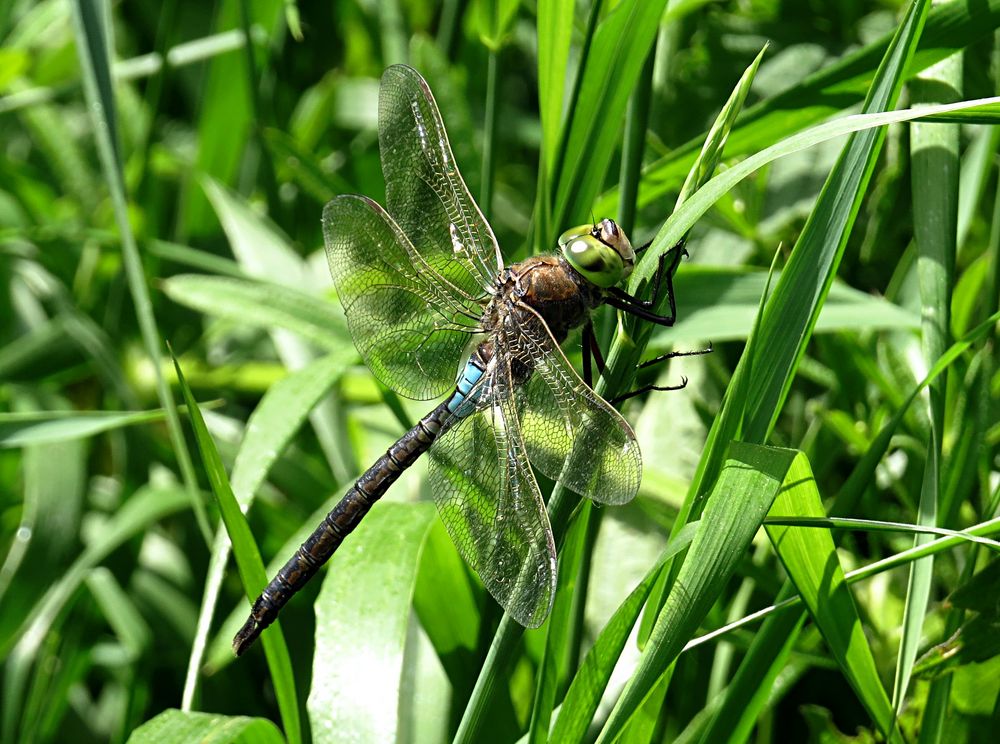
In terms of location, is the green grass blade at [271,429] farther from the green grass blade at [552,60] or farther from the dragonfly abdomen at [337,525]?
the green grass blade at [552,60]

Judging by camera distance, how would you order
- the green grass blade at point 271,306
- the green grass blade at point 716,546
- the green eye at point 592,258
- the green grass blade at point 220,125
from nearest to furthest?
the green grass blade at point 716,546, the green eye at point 592,258, the green grass blade at point 271,306, the green grass blade at point 220,125

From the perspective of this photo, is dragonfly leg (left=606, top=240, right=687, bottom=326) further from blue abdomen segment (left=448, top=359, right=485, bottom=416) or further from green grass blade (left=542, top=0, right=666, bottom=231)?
blue abdomen segment (left=448, top=359, right=485, bottom=416)

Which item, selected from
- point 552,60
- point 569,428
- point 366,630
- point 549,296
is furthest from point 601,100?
point 366,630

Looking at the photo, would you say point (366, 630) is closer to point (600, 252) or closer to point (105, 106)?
point (600, 252)

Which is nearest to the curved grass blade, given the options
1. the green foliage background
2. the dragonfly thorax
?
the green foliage background

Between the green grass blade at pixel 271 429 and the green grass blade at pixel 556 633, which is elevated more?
the green grass blade at pixel 271 429

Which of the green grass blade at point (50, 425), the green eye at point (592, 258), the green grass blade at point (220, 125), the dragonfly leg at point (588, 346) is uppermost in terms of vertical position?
the green grass blade at point (220, 125)

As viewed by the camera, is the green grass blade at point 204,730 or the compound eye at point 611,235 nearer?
the green grass blade at point 204,730

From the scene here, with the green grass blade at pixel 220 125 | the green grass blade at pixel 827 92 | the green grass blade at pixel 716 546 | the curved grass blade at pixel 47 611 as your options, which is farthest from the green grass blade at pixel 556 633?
the green grass blade at pixel 220 125

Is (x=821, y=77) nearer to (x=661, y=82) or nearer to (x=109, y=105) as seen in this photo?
(x=661, y=82)
